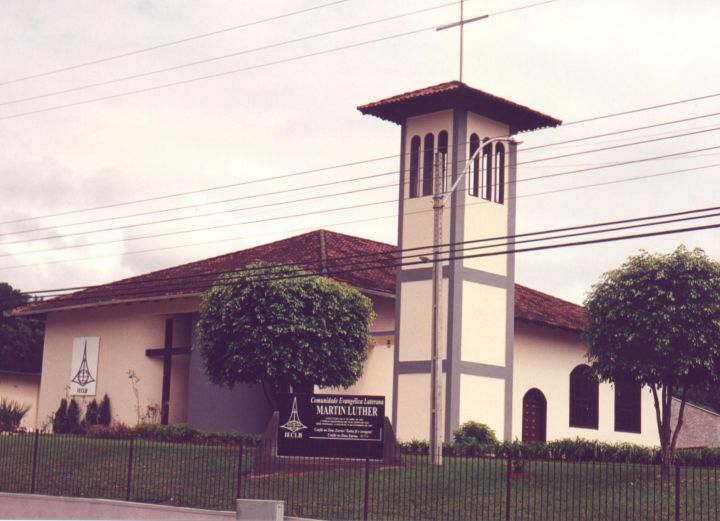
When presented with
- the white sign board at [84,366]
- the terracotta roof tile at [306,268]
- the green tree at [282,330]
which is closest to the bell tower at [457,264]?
the terracotta roof tile at [306,268]

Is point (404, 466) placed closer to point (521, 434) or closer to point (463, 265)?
point (463, 265)

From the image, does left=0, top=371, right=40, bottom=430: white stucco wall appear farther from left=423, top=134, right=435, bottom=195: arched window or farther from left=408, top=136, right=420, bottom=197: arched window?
left=423, top=134, right=435, bottom=195: arched window

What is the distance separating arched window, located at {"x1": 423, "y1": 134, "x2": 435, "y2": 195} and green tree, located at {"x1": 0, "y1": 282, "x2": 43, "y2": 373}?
4962 cm

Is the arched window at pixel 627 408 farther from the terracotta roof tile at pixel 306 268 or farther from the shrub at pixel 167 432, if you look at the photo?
the shrub at pixel 167 432

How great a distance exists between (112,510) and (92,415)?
2129cm

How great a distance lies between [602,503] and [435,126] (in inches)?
768

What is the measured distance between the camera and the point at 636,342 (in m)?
29.5

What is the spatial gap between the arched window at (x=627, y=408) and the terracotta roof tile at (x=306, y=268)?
380cm

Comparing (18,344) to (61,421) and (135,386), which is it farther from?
(135,386)

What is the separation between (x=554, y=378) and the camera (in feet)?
168

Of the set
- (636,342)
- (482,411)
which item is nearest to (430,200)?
(482,411)

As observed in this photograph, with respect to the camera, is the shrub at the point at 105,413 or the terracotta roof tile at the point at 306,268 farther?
the shrub at the point at 105,413

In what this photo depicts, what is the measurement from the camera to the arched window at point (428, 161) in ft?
141

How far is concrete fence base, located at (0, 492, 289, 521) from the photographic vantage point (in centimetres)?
2534
